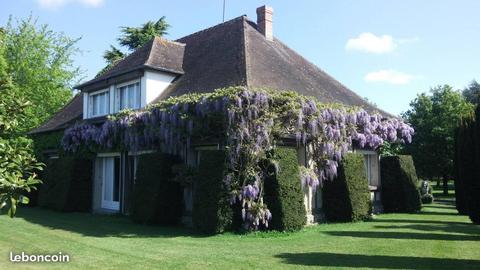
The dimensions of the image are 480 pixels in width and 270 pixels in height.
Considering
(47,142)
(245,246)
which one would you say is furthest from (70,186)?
(245,246)

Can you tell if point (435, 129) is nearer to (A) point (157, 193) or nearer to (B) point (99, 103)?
(B) point (99, 103)

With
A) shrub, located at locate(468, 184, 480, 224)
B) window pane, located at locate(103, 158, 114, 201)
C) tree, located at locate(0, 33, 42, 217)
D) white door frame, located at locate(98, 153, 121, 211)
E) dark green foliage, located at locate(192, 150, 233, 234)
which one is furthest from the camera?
window pane, located at locate(103, 158, 114, 201)

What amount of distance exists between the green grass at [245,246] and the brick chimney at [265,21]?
9139 mm

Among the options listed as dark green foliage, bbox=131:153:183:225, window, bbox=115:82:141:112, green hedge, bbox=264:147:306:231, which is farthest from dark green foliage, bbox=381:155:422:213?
window, bbox=115:82:141:112

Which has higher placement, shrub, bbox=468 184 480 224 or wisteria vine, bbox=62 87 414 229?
wisteria vine, bbox=62 87 414 229

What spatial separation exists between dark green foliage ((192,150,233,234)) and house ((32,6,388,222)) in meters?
2.15

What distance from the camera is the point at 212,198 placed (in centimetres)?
1190

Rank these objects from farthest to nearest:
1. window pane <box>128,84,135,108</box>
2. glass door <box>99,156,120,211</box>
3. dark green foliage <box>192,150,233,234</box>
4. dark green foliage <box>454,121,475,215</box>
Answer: glass door <box>99,156,120,211</box>, window pane <box>128,84,135,108</box>, dark green foliage <box>454,121,475,215</box>, dark green foliage <box>192,150,233,234</box>

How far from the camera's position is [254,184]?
12.2 meters

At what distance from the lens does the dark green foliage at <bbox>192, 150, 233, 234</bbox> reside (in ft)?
38.7

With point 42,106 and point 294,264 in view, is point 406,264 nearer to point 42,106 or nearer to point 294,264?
point 294,264

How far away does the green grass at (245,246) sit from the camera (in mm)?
8202

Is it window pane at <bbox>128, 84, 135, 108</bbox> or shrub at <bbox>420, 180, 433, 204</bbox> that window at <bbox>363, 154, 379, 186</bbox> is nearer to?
shrub at <bbox>420, 180, 433, 204</bbox>

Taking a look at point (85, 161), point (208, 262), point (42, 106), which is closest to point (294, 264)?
point (208, 262)
